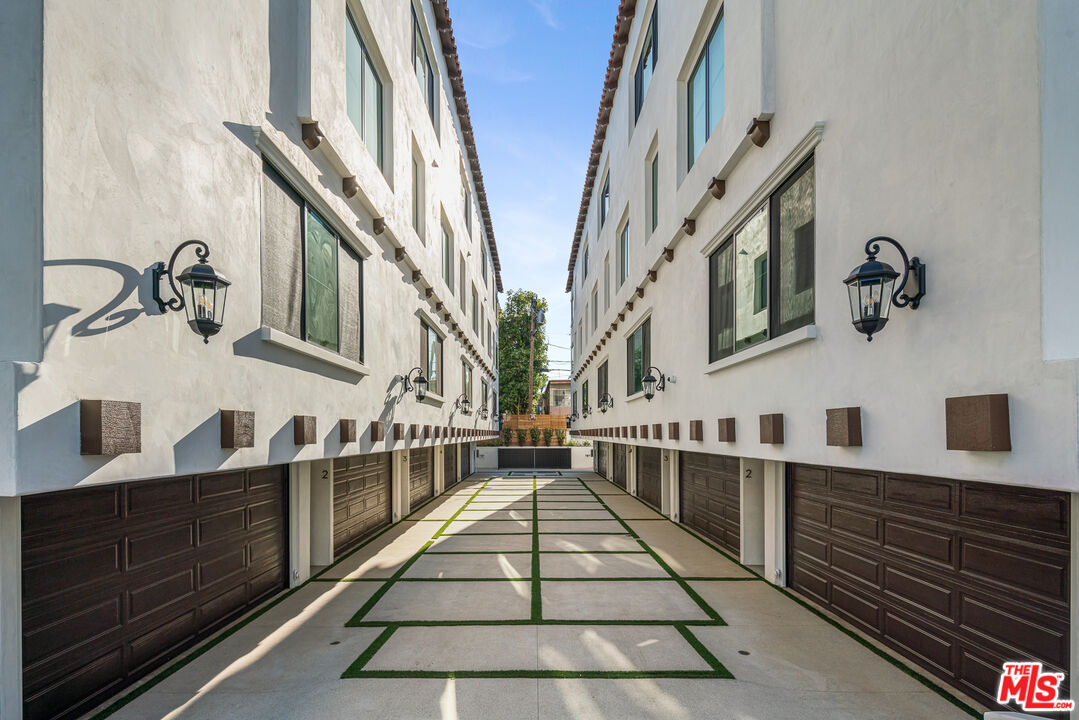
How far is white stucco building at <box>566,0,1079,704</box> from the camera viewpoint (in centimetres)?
292

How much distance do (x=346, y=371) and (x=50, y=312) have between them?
421 centimetres

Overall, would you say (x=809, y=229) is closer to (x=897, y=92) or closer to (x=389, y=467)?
(x=897, y=92)

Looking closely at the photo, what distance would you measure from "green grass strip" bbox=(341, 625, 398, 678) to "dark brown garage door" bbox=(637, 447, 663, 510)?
32.0 feet

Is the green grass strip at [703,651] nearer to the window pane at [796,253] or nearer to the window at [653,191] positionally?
the window pane at [796,253]

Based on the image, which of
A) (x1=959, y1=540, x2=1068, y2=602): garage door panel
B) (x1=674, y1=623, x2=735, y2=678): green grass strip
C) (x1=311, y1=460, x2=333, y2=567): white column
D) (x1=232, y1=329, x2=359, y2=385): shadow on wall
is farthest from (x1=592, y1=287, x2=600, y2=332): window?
(x1=959, y1=540, x2=1068, y2=602): garage door panel

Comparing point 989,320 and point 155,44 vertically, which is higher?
point 155,44

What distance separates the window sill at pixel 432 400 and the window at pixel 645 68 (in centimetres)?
866

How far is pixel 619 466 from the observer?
71.4ft

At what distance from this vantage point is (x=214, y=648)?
5.62 meters

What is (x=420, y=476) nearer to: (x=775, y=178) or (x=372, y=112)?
(x=372, y=112)

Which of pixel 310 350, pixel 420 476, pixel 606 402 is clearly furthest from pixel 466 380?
pixel 310 350

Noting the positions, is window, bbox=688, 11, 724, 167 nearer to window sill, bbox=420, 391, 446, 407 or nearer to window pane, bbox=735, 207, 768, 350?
window pane, bbox=735, 207, 768, 350

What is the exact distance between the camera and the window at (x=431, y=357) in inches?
470

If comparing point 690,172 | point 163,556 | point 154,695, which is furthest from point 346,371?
point 690,172
